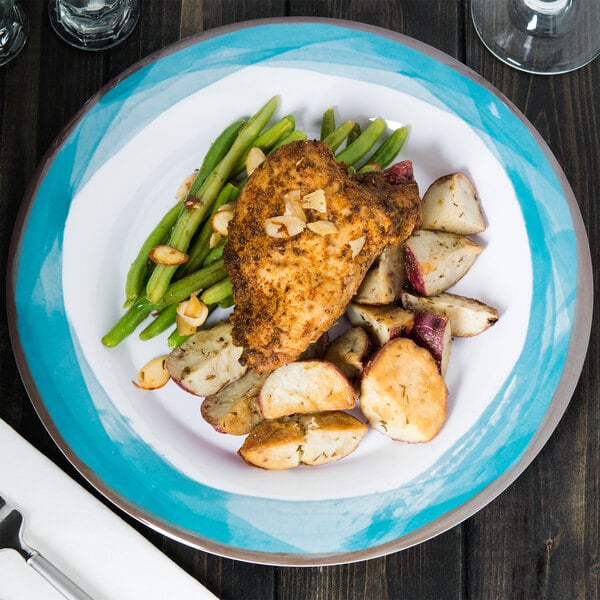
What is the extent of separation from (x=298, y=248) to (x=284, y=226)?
0.08m

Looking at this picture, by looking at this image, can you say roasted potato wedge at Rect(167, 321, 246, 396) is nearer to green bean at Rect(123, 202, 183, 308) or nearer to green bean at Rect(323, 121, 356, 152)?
green bean at Rect(123, 202, 183, 308)

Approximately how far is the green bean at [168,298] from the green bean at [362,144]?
1.81ft

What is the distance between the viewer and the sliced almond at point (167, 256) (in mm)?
2617

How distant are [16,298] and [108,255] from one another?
13.0 inches

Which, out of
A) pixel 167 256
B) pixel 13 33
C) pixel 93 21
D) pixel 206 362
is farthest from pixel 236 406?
pixel 13 33

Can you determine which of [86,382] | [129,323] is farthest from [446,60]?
[86,382]

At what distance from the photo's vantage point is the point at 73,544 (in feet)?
8.70

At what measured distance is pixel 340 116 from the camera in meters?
2.74

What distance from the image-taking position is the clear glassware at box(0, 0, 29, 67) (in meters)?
2.81

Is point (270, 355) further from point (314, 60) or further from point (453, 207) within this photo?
point (314, 60)

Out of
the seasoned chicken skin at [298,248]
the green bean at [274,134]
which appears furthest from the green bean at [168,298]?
the green bean at [274,134]

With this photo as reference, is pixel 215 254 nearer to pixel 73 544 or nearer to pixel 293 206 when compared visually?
pixel 293 206

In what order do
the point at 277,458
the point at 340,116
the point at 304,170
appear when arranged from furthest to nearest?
1. the point at 340,116
2. the point at 277,458
3. the point at 304,170

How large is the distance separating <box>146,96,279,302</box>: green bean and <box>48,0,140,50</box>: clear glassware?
0.62m
